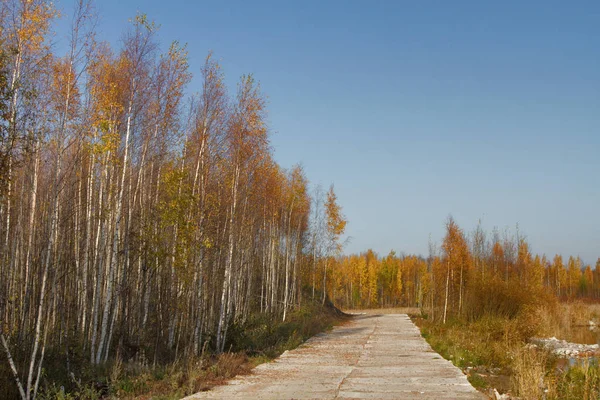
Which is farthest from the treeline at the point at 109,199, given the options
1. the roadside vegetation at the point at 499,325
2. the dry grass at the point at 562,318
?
the dry grass at the point at 562,318

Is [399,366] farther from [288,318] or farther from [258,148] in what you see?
[288,318]

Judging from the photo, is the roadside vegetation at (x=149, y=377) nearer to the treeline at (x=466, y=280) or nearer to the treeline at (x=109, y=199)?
the treeline at (x=109, y=199)

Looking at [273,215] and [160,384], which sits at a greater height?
[273,215]

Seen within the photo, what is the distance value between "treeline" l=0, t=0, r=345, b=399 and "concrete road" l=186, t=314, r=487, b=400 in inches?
99.5

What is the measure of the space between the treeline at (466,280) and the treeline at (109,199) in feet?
37.1

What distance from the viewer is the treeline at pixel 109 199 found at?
1066cm

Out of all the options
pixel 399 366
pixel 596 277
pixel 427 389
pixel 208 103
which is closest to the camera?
pixel 427 389

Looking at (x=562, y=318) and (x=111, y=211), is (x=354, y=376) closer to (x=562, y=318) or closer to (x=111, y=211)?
(x=111, y=211)

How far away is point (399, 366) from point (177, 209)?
21.8ft

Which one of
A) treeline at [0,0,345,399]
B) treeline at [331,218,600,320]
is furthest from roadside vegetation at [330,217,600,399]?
treeline at [0,0,345,399]

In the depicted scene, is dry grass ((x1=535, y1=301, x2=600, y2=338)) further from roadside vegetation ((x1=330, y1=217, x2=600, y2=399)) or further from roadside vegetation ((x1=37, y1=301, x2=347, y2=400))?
roadside vegetation ((x1=37, y1=301, x2=347, y2=400))

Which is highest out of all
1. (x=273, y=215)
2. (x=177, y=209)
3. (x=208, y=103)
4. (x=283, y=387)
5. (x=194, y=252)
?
(x=208, y=103)

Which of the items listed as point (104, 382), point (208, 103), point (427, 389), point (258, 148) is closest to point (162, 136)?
point (208, 103)

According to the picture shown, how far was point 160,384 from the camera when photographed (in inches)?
404
